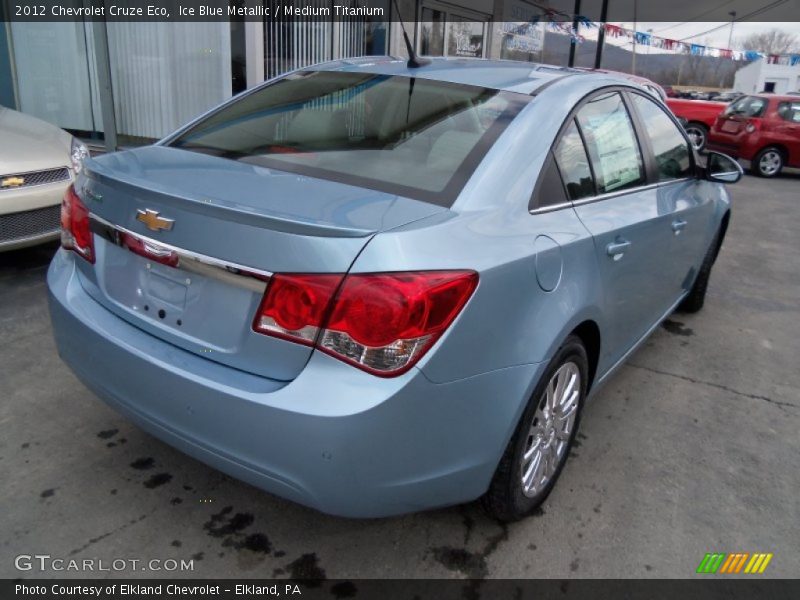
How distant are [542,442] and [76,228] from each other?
1858mm

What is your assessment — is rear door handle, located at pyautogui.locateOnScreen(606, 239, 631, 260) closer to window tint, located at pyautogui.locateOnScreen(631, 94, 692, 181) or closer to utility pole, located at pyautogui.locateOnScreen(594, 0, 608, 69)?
window tint, located at pyautogui.locateOnScreen(631, 94, 692, 181)

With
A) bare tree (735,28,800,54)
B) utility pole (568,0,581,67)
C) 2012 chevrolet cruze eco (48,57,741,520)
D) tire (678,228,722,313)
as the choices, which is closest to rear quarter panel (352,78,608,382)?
2012 chevrolet cruze eco (48,57,741,520)

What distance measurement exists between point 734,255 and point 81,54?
28.6 ft

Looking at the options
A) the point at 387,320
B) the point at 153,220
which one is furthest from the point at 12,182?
→ the point at 387,320

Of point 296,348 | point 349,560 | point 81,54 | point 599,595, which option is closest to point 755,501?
point 599,595

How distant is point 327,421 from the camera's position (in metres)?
1.79

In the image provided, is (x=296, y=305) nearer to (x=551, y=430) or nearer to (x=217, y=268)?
(x=217, y=268)

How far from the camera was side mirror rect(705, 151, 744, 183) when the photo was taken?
13.2ft

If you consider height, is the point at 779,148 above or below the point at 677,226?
below

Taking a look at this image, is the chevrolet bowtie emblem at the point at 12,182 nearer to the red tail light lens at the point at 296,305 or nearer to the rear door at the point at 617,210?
the red tail light lens at the point at 296,305

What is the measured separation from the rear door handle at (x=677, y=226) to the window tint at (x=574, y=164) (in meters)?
0.92

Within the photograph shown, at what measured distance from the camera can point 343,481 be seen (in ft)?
6.11

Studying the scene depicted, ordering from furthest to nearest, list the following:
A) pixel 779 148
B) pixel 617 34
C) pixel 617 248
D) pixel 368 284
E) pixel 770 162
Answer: pixel 617 34, pixel 770 162, pixel 779 148, pixel 617 248, pixel 368 284
